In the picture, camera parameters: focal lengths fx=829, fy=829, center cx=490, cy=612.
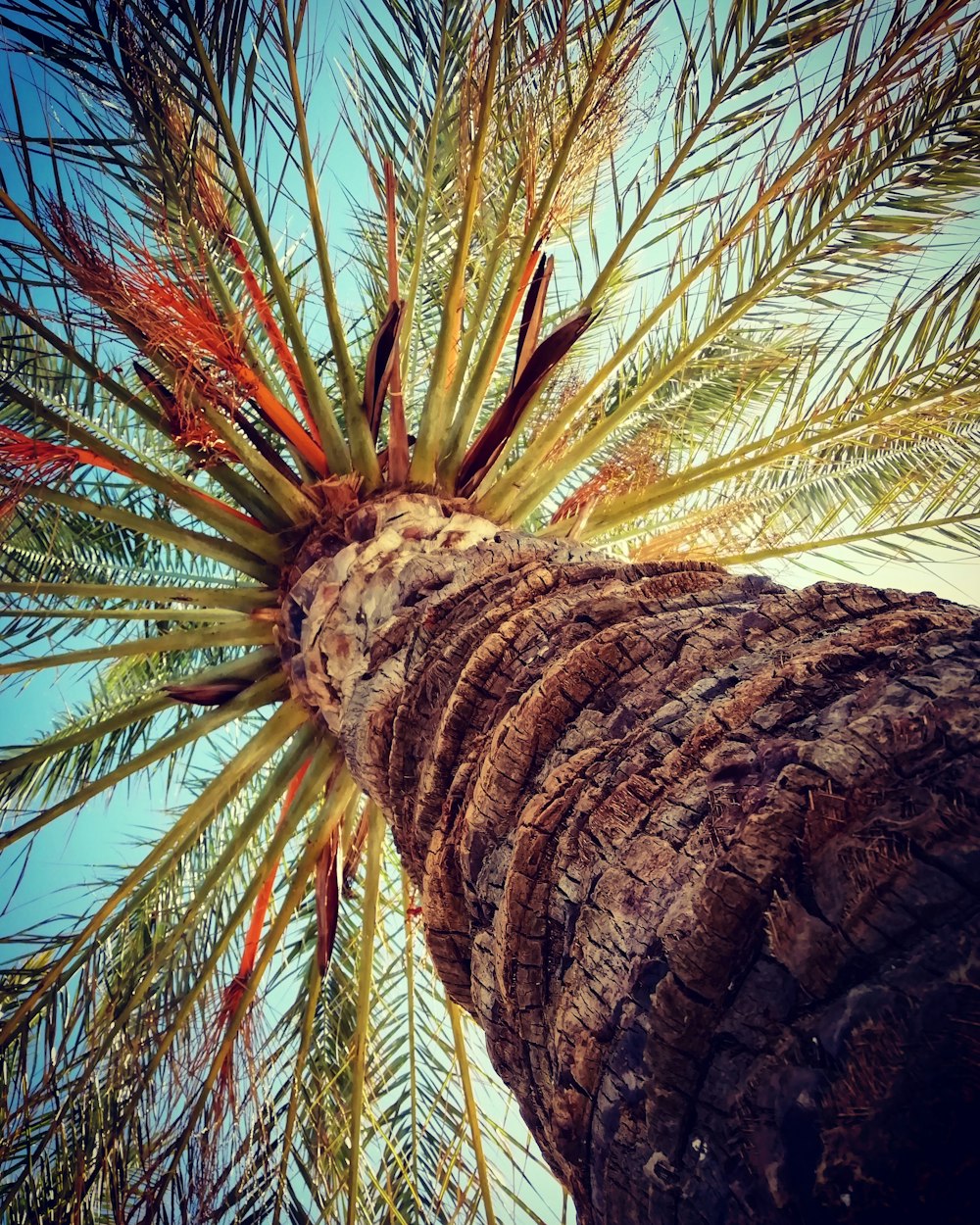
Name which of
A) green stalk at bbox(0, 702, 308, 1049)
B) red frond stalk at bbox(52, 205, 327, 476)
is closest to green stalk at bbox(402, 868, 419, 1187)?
green stalk at bbox(0, 702, 308, 1049)

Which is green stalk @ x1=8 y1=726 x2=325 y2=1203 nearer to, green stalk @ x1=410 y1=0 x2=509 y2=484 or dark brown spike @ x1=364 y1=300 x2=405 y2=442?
green stalk @ x1=410 y1=0 x2=509 y2=484

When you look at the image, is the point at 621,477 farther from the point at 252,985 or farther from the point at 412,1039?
the point at 412,1039

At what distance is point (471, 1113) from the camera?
10.4ft

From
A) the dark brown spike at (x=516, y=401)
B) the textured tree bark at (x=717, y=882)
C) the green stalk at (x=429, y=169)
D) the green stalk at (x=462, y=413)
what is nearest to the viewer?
the textured tree bark at (x=717, y=882)

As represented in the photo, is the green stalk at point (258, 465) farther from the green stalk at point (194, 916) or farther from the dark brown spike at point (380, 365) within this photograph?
the green stalk at point (194, 916)

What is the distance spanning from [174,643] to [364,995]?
1.50 metres

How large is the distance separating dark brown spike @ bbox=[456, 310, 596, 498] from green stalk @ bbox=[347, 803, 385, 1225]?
1.26 metres

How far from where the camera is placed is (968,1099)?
1.80ft

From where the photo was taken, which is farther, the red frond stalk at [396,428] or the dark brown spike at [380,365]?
the red frond stalk at [396,428]

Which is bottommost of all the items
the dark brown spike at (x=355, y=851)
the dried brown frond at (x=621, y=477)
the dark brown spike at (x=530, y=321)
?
the dark brown spike at (x=355, y=851)

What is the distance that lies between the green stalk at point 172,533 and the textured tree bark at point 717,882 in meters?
1.69

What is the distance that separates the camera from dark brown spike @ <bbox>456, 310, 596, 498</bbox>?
2539 mm

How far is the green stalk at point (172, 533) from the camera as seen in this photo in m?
2.70

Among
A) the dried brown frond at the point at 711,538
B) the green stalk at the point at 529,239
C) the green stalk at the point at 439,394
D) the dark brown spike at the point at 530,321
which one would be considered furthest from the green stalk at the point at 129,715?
the dried brown frond at the point at 711,538
